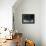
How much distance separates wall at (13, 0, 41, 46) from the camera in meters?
5.81

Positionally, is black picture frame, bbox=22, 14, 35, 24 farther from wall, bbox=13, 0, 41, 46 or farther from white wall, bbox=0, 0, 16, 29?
white wall, bbox=0, 0, 16, 29

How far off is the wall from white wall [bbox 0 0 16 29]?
135cm

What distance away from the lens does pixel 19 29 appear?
232 inches

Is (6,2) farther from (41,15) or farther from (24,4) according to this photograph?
(41,15)

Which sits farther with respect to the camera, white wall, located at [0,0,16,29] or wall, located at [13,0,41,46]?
wall, located at [13,0,41,46]

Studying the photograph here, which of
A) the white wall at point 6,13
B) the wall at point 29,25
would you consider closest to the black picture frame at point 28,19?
the wall at point 29,25

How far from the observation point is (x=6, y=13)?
4457 millimetres

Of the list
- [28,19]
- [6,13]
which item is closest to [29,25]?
[28,19]

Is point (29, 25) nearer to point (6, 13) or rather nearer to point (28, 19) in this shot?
point (28, 19)

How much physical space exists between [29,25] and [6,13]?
176 centimetres

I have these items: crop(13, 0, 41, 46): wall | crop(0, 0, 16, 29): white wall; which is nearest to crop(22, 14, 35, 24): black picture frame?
crop(13, 0, 41, 46): wall

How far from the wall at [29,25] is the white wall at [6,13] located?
135 centimetres

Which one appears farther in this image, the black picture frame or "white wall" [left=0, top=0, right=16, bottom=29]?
the black picture frame

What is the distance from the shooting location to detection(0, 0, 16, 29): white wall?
4.41m
